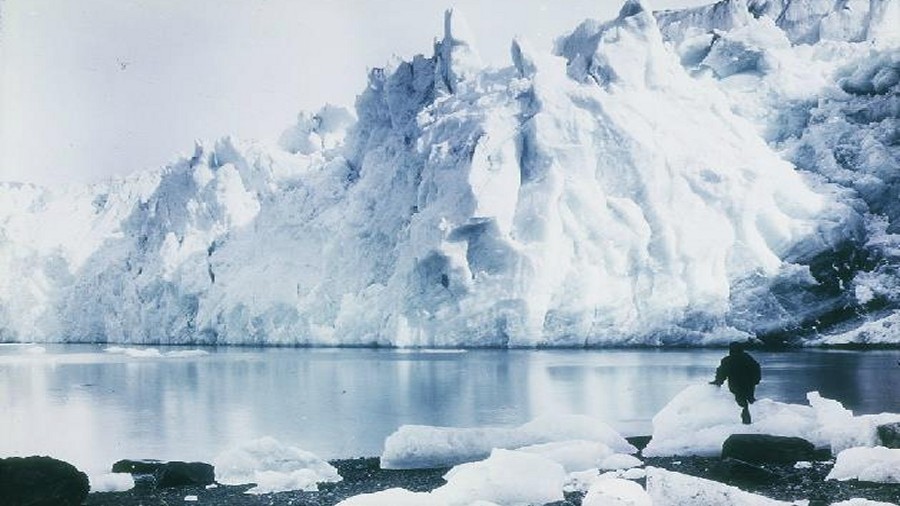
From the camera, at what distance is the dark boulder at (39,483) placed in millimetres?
4285

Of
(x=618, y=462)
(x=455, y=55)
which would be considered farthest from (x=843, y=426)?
(x=455, y=55)

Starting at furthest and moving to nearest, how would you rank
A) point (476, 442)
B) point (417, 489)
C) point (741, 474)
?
point (476, 442)
point (417, 489)
point (741, 474)

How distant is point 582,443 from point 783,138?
22.6m

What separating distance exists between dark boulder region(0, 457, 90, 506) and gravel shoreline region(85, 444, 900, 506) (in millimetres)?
348

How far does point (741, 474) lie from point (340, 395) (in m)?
8.72

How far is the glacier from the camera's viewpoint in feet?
74.0

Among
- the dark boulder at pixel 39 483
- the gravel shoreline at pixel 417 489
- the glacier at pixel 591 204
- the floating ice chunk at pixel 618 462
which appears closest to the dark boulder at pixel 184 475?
the gravel shoreline at pixel 417 489

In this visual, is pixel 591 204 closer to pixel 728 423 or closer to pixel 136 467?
pixel 728 423

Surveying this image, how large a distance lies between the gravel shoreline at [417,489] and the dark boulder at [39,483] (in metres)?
0.35

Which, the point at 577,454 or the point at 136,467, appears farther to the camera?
the point at 136,467

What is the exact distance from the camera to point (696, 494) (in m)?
3.93

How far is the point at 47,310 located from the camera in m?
34.2

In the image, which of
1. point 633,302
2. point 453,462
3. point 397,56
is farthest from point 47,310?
point 453,462

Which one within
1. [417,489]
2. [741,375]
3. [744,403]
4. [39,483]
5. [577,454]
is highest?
[741,375]
